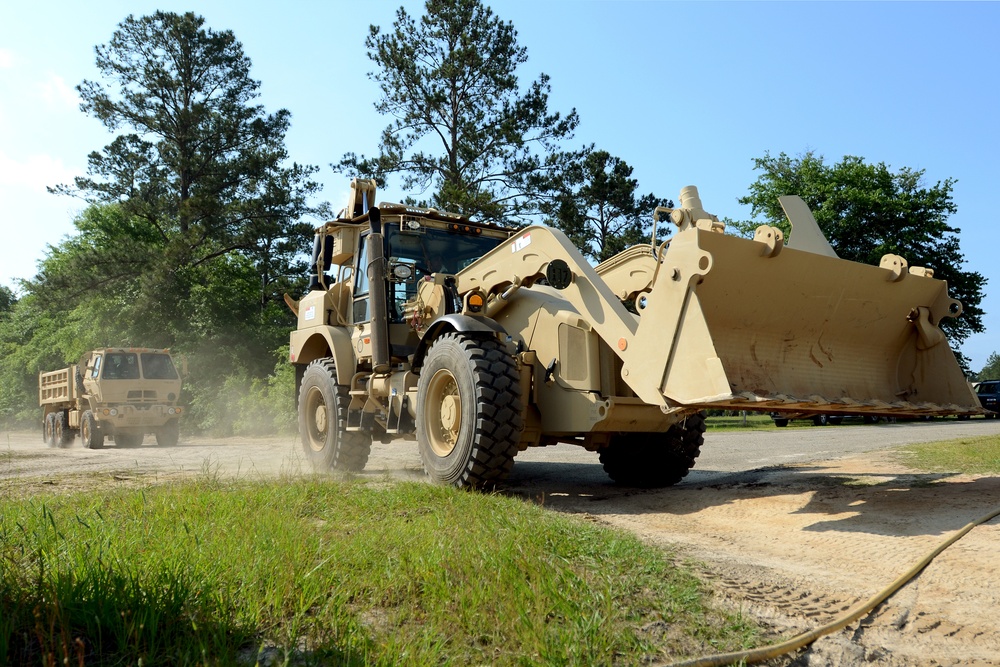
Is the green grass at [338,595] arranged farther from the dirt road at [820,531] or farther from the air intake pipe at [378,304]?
the air intake pipe at [378,304]

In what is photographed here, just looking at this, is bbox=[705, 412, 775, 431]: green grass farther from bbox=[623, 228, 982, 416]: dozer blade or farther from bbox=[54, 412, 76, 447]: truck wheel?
bbox=[54, 412, 76, 447]: truck wheel

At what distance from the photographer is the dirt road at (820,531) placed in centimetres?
358

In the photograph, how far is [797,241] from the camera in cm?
713

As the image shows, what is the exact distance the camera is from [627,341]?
661 centimetres

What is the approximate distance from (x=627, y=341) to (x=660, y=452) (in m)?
2.04

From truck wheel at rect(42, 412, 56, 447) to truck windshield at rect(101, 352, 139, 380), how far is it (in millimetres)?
3910

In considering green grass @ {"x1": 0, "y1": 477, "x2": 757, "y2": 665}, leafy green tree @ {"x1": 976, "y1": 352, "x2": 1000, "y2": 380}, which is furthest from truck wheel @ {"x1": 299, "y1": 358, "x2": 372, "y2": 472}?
leafy green tree @ {"x1": 976, "y1": 352, "x2": 1000, "y2": 380}

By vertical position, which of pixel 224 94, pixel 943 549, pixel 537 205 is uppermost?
pixel 224 94

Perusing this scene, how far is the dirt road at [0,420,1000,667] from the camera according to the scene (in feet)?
11.8

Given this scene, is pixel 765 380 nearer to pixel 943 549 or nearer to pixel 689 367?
pixel 689 367

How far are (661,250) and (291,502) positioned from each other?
3313 millimetres

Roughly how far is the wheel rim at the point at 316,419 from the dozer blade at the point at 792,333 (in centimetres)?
466

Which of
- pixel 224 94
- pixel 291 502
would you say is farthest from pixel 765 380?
pixel 224 94

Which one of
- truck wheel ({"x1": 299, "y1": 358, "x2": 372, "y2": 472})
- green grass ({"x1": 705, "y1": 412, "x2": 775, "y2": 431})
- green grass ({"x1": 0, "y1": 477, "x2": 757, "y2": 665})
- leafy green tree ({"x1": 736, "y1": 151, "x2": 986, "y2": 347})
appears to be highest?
leafy green tree ({"x1": 736, "y1": 151, "x2": 986, "y2": 347})
